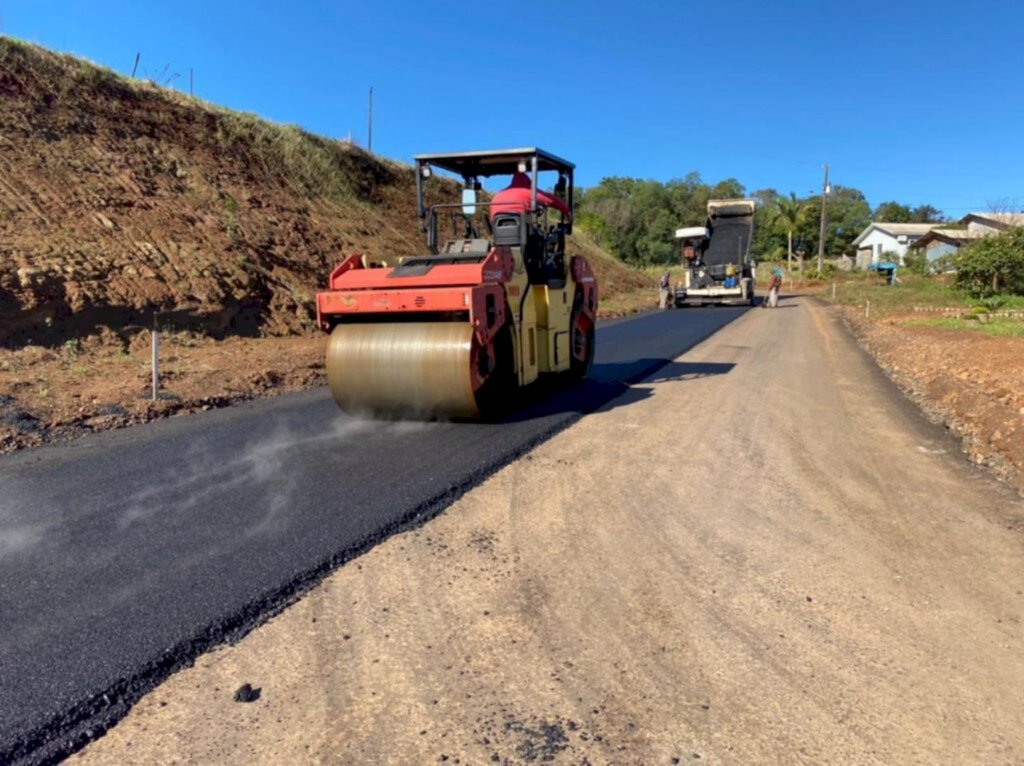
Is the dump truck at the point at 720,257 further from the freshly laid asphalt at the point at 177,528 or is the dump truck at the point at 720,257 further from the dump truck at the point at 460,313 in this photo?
the freshly laid asphalt at the point at 177,528

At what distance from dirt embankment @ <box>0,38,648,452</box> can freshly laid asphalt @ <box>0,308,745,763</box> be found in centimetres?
166

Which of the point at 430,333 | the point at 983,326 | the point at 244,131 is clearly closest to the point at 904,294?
the point at 983,326

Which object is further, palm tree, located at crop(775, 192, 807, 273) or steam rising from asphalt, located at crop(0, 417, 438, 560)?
palm tree, located at crop(775, 192, 807, 273)

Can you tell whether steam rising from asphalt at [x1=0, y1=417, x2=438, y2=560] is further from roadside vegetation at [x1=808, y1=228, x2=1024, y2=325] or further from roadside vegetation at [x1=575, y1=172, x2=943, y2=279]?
roadside vegetation at [x1=575, y1=172, x2=943, y2=279]

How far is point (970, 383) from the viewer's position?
9.15 meters

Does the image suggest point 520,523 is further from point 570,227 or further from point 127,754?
point 570,227

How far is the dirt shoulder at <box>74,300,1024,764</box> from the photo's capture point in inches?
100

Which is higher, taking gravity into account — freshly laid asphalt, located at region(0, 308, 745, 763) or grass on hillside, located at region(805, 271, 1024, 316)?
grass on hillside, located at region(805, 271, 1024, 316)

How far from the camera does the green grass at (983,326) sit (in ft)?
50.2

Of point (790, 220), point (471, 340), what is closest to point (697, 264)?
point (471, 340)

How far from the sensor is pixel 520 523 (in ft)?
15.2

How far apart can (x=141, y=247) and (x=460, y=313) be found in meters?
8.71

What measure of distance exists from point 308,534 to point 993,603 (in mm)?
3515

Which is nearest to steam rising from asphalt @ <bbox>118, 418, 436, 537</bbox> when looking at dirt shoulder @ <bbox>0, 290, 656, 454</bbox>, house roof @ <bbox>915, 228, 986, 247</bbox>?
dirt shoulder @ <bbox>0, 290, 656, 454</bbox>
